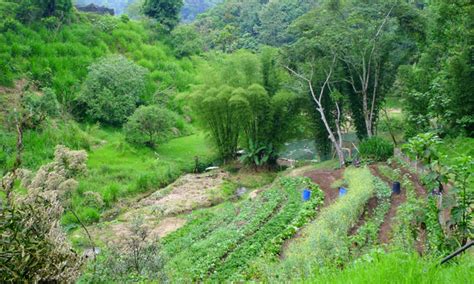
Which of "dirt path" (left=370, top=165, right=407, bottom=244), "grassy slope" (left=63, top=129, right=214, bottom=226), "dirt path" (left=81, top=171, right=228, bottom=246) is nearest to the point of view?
"dirt path" (left=370, top=165, right=407, bottom=244)

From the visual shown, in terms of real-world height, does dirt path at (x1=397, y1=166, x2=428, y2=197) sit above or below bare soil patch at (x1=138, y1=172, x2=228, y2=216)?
above

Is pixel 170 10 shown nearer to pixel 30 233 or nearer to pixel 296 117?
pixel 296 117

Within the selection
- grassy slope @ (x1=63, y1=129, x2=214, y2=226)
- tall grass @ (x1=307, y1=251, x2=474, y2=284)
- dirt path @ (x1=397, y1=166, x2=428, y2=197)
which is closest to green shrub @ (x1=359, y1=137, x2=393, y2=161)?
dirt path @ (x1=397, y1=166, x2=428, y2=197)

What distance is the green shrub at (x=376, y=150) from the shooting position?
17594mm

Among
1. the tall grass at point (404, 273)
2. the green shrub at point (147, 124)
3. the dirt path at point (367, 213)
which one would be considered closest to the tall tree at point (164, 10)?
the green shrub at point (147, 124)

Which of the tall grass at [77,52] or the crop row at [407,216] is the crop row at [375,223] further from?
the tall grass at [77,52]

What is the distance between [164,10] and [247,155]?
Result: 65.6ft

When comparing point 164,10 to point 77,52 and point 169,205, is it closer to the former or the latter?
point 77,52

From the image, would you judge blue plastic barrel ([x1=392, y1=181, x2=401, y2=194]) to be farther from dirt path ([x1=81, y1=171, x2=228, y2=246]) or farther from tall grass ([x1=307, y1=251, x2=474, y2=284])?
tall grass ([x1=307, y1=251, x2=474, y2=284])

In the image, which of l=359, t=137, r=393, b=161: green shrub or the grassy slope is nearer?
the grassy slope

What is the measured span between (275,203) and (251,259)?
190 inches

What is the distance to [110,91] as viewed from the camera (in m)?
24.3

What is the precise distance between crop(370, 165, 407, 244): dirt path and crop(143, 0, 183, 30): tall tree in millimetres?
24867

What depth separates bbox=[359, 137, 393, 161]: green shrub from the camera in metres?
17.6
